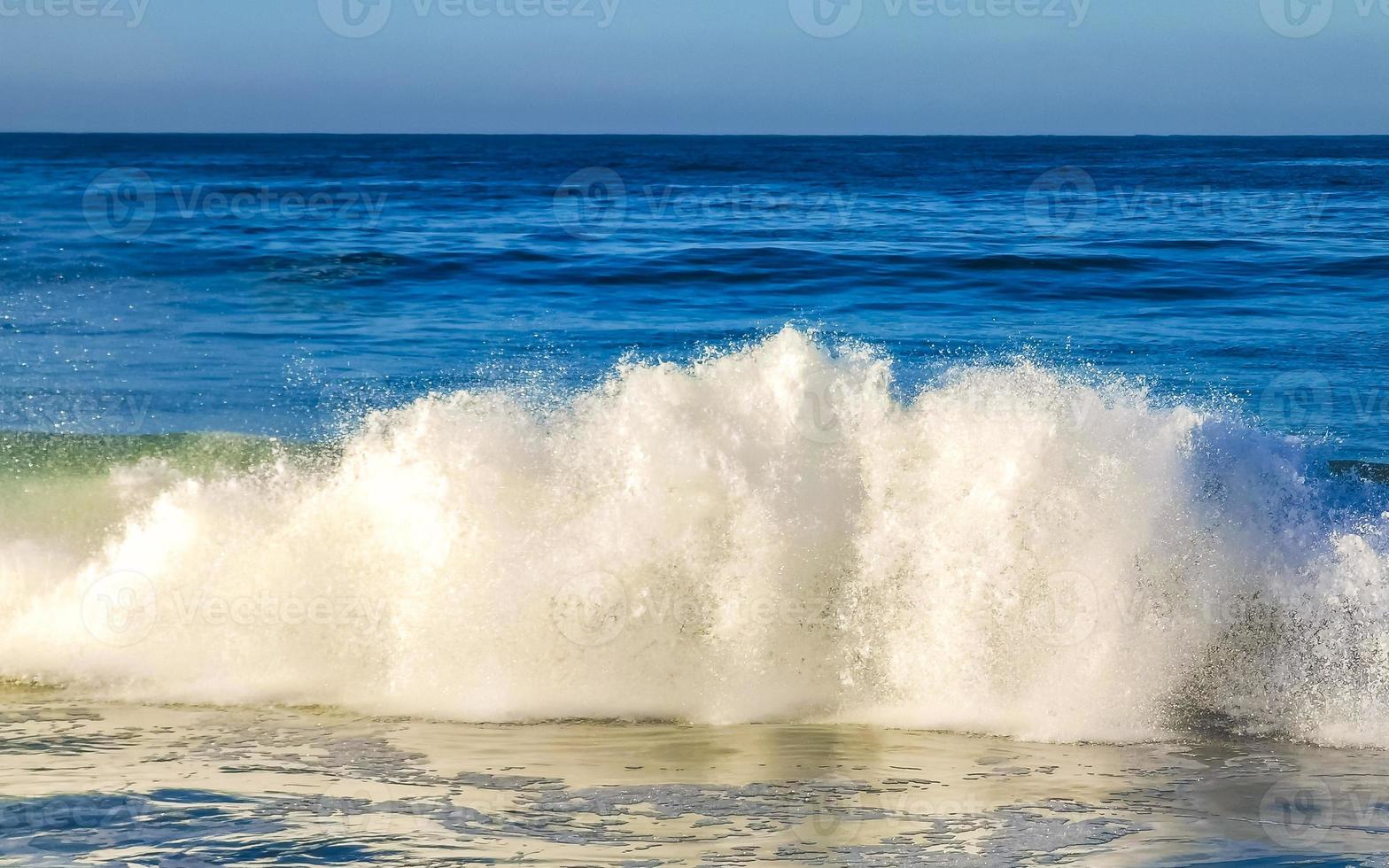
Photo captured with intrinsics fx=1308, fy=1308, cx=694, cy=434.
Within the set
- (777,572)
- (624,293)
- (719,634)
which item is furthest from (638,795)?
(624,293)

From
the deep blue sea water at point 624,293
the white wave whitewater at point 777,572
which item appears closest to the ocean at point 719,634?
the white wave whitewater at point 777,572

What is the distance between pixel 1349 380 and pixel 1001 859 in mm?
11160

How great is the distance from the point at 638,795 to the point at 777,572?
1.90 m

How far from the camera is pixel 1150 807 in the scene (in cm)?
483

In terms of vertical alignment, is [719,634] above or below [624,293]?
below

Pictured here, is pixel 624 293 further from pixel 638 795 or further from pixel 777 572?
pixel 638 795

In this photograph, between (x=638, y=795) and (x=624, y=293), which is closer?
(x=638, y=795)

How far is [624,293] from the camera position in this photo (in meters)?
17.9

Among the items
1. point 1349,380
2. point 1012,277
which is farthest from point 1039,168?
point 1349,380

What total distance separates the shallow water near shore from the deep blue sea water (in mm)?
6925

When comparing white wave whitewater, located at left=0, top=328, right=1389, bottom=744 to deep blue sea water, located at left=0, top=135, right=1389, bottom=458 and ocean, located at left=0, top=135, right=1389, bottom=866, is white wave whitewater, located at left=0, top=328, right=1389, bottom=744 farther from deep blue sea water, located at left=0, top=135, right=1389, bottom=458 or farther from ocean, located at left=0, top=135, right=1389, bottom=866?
deep blue sea water, located at left=0, top=135, right=1389, bottom=458

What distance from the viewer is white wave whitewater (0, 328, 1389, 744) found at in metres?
6.16

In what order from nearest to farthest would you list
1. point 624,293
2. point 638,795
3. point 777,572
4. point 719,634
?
1. point 638,795
2. point 719,634
3. point 777,572
4. point 624,293

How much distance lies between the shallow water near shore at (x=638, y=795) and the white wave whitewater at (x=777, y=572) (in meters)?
0.35
